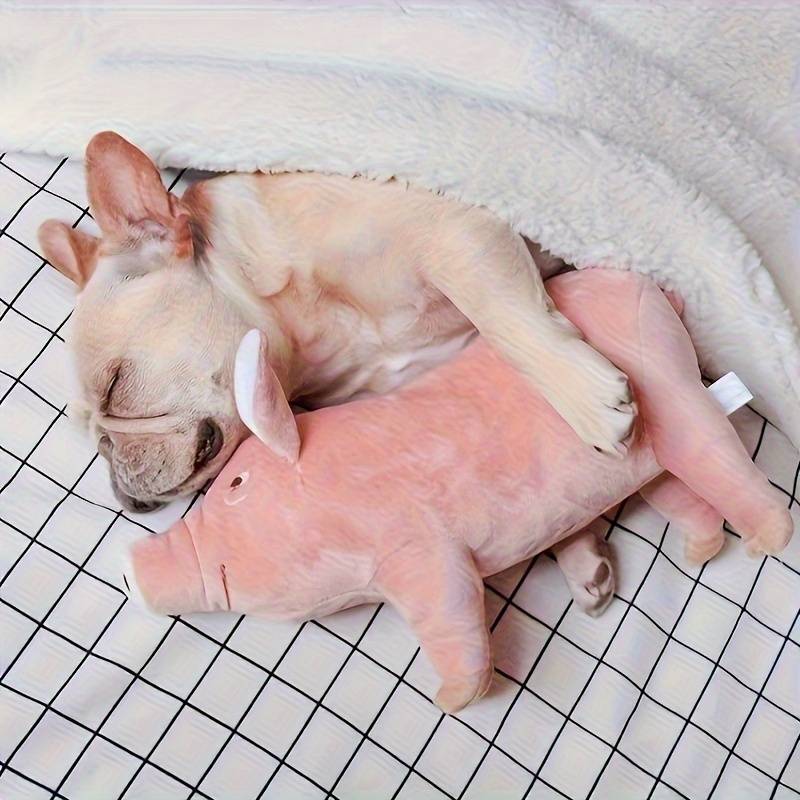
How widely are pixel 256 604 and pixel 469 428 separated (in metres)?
0.31

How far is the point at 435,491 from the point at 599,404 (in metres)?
0.20

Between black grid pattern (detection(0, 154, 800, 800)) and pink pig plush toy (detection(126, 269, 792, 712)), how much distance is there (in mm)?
147

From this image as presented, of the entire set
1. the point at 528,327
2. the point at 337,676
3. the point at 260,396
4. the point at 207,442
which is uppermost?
the point at 528,327

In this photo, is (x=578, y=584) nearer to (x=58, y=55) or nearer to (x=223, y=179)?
(x=223, y=179)

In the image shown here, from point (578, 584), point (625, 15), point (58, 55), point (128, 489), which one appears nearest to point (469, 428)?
point (578, 584)

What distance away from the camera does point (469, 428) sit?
3.84 feet

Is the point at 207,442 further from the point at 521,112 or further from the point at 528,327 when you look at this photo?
the point at 521,112

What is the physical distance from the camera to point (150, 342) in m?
1.19

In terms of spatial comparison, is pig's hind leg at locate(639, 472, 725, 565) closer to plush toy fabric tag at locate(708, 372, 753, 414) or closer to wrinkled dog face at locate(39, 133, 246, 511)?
plush toy fabric tag at locate(708, 372, 753, 414)

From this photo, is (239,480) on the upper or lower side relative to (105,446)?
upper

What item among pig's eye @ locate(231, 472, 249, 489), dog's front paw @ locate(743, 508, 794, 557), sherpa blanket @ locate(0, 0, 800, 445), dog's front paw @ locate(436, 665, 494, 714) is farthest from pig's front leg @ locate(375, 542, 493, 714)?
sherpa blanket @ locate(0, 0, 800, 445)

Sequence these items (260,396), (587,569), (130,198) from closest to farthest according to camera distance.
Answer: (260,396), (130,198), (587,569)

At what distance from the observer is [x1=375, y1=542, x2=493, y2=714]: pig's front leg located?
112 cm

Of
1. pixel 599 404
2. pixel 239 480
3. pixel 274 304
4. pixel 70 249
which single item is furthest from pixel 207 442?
pixel 599 404
